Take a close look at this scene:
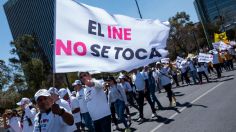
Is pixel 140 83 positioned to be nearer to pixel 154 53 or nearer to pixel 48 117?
pixel 154 53

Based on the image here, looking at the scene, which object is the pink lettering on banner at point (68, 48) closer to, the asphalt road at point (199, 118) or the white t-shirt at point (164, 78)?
the asphalt road at point (199, 118)

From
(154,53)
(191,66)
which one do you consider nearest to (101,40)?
(154,53)

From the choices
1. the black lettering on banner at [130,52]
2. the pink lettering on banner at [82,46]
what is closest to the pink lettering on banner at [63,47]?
the pink lettering on banner at [82,46]

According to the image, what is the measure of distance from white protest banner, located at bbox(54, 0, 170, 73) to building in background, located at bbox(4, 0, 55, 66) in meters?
110

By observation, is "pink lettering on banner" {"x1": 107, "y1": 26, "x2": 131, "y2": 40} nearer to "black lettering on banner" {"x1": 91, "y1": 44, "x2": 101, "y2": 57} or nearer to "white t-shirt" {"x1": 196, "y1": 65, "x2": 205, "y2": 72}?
"black lettering on banner" {"x1": 91, "y1": 44, "x2": 101, "y2": 57}

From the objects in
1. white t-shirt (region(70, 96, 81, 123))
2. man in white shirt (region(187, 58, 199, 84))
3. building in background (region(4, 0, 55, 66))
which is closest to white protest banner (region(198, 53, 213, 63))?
man in white shirt (region(187, 58, 199, 84))

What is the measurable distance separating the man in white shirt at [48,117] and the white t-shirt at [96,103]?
8.30 feet

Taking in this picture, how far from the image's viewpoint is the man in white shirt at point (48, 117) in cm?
509

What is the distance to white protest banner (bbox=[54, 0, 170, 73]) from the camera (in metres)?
6.20

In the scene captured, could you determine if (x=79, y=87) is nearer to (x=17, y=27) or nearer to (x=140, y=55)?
(x=140, y=55)

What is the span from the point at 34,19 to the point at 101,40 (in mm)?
127936

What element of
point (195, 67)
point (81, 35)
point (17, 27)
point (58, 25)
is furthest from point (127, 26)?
point (17, 27)

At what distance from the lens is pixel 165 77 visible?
15625 millimetres

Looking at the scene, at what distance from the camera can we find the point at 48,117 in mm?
5316
